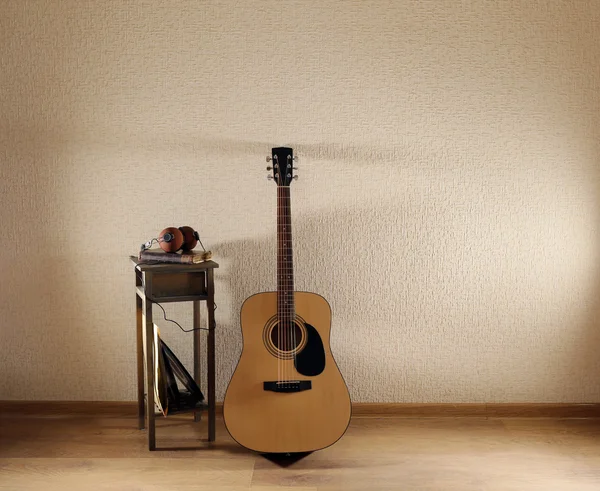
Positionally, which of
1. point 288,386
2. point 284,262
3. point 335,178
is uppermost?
point 335,178

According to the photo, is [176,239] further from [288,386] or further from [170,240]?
[288,386]

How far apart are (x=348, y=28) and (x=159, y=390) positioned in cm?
158

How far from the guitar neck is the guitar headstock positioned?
3 centimetres

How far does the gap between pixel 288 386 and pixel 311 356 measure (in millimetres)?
133

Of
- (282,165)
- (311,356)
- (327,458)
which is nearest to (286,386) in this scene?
(311,356)

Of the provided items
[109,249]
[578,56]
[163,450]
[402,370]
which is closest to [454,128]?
[578,56]

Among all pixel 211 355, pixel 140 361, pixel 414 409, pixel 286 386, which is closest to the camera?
pixel 286 386

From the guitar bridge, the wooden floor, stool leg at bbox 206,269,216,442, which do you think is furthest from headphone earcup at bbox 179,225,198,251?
the wooden floor

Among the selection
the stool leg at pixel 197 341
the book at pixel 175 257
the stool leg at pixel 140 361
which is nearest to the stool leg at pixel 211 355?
the book at pixel 175 257

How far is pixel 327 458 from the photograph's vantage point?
2189mm

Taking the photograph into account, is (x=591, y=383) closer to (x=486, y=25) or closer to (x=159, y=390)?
(x=486, y=25)

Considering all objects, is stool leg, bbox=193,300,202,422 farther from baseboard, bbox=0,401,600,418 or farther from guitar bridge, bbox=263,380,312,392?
guitar bridge, bbox=263,380,312,392

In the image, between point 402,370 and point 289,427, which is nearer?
point 289,427

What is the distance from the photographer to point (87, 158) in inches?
99.9
